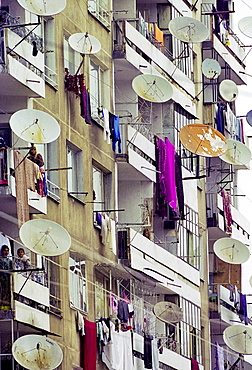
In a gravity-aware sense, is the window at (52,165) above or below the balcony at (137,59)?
below

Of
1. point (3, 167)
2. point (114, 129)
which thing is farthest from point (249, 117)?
point (3, 167)

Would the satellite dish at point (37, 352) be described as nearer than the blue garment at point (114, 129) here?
Yes

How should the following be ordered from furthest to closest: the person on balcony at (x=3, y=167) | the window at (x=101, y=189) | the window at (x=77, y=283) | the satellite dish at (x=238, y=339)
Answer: the satellite dish at (x=238, y=339)
the window at (x=101, y=189)
the window at (x=77, y=283)
the person on balcony at (x=3, y=167)

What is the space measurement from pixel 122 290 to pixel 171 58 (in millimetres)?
12068

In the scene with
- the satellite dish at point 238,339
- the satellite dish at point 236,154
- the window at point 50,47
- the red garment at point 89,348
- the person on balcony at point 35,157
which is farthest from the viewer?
the satellite dish at point 236,154

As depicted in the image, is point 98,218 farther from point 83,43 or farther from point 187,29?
point 187,29

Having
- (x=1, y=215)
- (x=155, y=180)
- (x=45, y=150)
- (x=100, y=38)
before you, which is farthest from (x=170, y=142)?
(x=1, y=215)

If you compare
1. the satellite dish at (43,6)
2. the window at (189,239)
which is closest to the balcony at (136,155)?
the window at (189,239)

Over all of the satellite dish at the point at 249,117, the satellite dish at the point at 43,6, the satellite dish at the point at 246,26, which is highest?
the satellite dish at the point at 246,26

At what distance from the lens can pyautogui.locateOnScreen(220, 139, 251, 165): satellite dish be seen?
6381 cm

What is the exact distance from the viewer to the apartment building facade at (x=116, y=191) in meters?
43.2

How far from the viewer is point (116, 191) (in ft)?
172

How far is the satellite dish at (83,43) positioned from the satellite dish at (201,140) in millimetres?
8792

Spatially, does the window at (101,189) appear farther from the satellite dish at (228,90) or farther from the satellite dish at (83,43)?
the satellite dish at (228,90)
